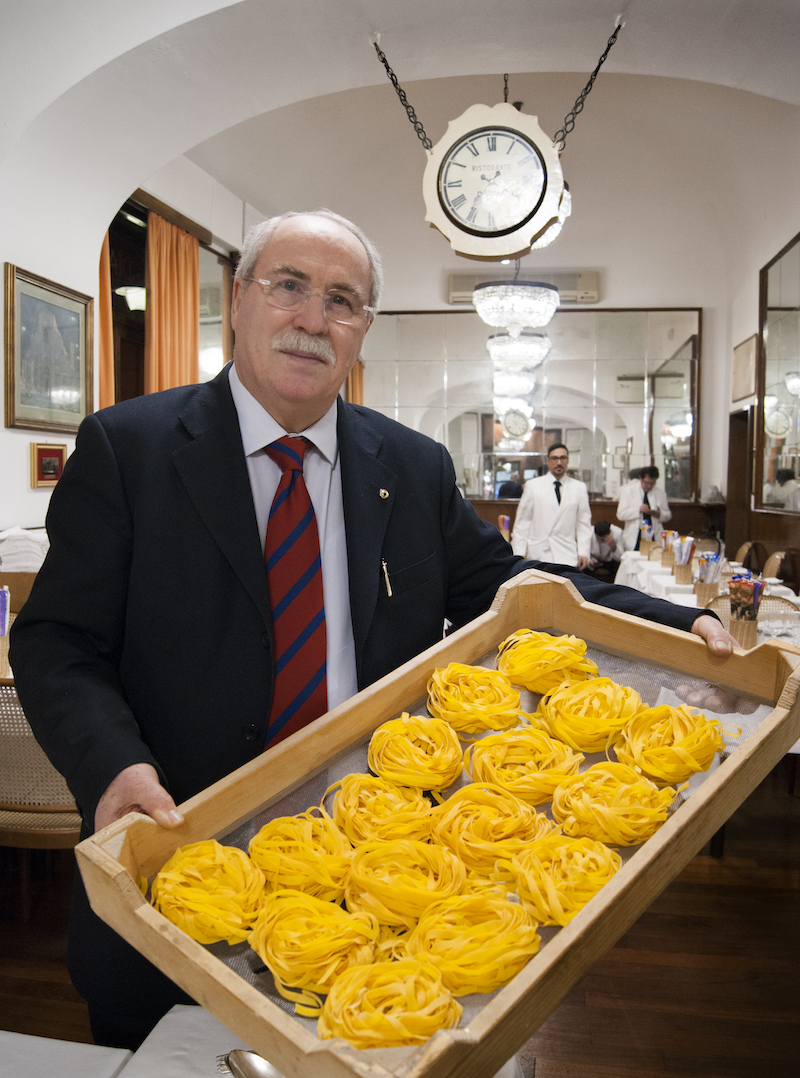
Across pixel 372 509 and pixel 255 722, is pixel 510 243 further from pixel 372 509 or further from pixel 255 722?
pixel 255 722

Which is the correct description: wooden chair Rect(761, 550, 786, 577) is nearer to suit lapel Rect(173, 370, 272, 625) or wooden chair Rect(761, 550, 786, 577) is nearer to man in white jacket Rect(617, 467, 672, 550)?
man in white jacket Rect(617, 467, 672, 550)

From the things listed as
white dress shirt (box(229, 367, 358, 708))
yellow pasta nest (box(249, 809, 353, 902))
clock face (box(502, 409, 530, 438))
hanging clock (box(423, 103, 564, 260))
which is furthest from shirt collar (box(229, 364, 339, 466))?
clock face (box(502, 409, 530, 438))

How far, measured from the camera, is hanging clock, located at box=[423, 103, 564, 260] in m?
3.90

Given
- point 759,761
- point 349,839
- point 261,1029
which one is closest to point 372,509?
point 349,839

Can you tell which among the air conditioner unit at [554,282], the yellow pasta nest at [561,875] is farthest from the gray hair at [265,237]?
the air conditioner unit at [554,282]

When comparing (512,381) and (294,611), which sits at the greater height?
(512,381)

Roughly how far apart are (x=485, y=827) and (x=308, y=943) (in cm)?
27

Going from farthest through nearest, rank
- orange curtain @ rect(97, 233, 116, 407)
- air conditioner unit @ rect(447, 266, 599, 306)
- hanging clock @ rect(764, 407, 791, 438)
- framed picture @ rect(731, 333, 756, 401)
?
1. air conditioner unit @ rect(447, 266, 599, 306)
2. framed picture @ rect(731, 333, 756, 401)
3. hanging clock @ rect(764, 407, 791, 438)
4. orange curtain @ rect(97, 233, 116, 407)

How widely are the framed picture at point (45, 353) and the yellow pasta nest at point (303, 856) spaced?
13.2 ft

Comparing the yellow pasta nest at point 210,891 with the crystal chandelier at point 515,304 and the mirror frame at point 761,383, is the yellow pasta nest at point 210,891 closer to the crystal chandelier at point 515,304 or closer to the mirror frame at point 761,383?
the mirror frame at point 761,383

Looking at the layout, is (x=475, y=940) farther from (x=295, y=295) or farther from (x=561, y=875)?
(x=295, y=295)

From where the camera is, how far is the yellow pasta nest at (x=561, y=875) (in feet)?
2.61

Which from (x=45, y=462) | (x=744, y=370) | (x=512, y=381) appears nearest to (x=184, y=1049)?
(x=45, y=462)

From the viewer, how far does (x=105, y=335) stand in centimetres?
564
